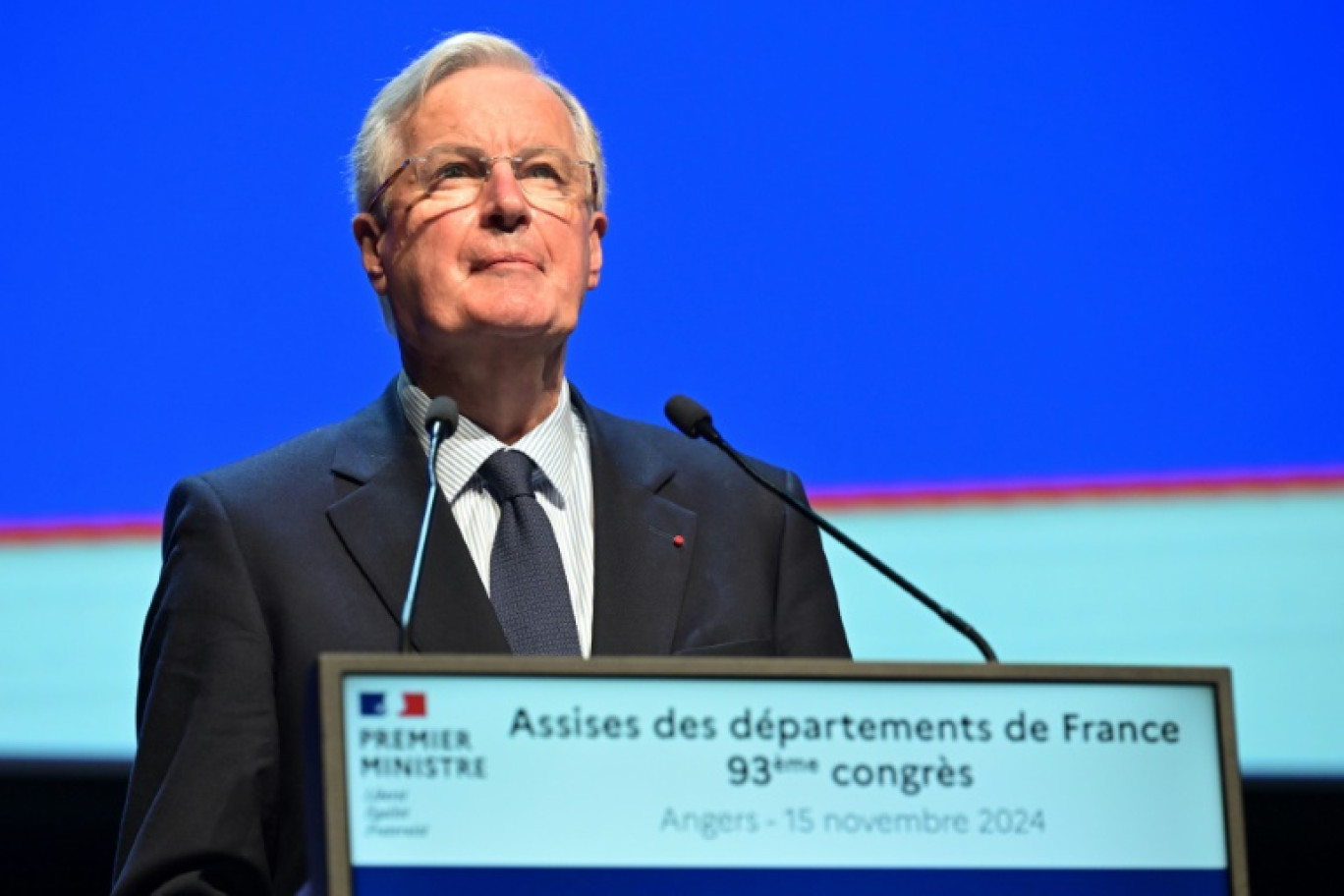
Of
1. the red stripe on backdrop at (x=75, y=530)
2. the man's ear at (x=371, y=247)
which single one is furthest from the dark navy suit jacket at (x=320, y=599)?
the red stripe on backdrop at (x=75, y=530)

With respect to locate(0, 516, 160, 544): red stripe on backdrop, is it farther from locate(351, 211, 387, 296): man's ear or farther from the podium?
the podium

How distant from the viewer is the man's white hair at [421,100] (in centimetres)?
235


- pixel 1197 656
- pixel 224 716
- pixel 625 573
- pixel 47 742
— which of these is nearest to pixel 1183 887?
pixel 625 573

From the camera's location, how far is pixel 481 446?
2225 millimetres

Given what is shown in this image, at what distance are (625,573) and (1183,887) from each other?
2.91 feet

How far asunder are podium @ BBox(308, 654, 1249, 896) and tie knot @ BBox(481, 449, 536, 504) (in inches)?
32.5

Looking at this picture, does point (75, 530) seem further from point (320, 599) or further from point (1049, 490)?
point (1049, 490)

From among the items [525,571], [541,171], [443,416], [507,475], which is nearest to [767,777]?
[443,416]

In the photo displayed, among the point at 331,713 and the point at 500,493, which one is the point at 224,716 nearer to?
the point at 500,493

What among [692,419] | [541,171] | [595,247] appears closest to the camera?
[692,419]

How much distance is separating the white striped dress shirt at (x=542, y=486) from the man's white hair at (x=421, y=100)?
11.1 inches

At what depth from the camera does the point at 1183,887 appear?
55.9 inches

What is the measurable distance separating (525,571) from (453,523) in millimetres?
99

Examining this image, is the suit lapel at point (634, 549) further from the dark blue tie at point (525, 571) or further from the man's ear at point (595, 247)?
the man's ear at point (595, 247)
